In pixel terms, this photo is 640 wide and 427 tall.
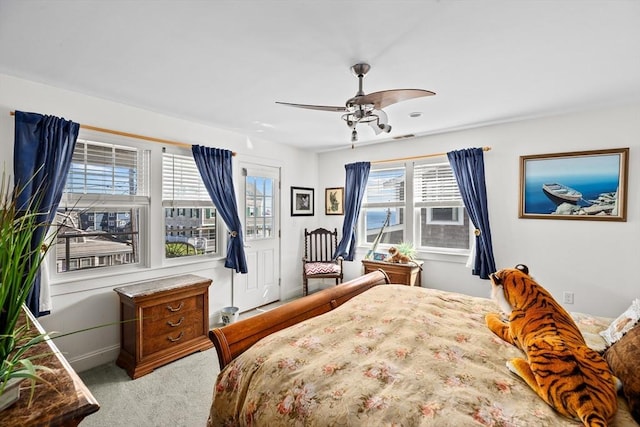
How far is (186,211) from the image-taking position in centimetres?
357

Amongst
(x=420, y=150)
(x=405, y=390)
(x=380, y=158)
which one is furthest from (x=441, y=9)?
(x=380, y=158)

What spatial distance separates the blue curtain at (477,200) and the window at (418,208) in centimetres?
25

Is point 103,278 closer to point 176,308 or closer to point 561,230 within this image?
point 176,308

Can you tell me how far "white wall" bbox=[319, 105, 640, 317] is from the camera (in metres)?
2.96

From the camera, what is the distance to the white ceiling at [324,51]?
161cm

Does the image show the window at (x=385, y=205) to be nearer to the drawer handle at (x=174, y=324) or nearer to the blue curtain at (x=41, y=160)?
the drawer handle at (x=174, y=324)

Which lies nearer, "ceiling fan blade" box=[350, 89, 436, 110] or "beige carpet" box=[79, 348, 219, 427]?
"ceiling fan blade" box=[350, 89, 436, 110]

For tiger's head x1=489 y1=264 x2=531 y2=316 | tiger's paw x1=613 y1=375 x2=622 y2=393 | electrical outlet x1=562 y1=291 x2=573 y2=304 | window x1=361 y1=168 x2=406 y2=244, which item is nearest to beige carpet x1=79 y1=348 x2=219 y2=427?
tiger's head x1=489 y1=264 x2=531 y2=316

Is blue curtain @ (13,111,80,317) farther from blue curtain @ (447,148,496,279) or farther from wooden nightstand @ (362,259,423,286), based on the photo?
blue curtain @ (447,148,496,279)

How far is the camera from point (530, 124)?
3.44 metres

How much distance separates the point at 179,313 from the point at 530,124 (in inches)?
169

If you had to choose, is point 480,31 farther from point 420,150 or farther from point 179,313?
point 179,313

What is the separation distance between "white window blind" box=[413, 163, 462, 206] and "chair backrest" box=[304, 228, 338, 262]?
1529mm

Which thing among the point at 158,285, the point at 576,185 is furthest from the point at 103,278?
the point at 576,185
